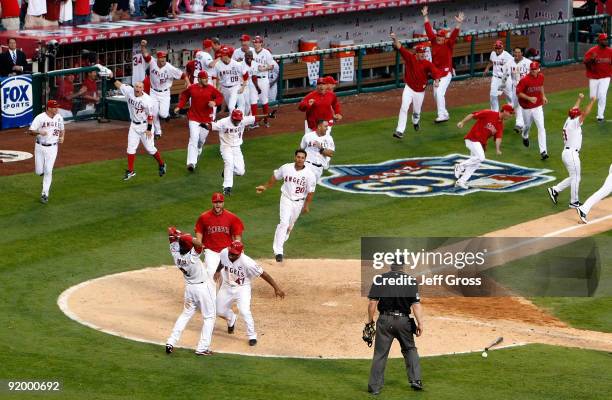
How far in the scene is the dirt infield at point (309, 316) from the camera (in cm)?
1955

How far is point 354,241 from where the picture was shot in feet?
83.6

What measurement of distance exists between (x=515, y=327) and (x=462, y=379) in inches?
102

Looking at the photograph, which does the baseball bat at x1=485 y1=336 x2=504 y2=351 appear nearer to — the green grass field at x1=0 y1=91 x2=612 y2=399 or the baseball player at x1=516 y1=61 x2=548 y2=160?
the green grass field at x1=0 y1=91 x2=612 y2=399

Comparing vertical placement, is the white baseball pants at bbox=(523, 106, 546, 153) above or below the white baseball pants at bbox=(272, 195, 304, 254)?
above

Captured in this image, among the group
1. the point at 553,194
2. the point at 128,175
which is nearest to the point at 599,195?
the point at 553,194

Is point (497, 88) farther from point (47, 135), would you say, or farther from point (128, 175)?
point (47, 135)

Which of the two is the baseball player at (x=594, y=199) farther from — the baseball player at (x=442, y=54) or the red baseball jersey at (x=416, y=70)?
the baseball player at (x=442, y=54)

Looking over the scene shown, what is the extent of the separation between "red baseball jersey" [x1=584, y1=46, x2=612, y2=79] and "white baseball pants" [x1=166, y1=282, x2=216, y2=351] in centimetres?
1839

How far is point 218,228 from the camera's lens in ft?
67.6

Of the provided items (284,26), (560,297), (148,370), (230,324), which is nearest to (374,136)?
(284,26)

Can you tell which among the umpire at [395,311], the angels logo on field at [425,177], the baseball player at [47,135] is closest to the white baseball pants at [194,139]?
the angels logo on field at [425,177]

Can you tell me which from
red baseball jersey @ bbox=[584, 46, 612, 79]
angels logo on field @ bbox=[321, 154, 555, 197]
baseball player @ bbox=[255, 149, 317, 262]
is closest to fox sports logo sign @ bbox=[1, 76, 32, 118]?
angels logo on field @ bbox=[321, 154, 555, 197]

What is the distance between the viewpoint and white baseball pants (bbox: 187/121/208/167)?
2964cm

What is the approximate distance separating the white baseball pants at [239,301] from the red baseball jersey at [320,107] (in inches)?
393
